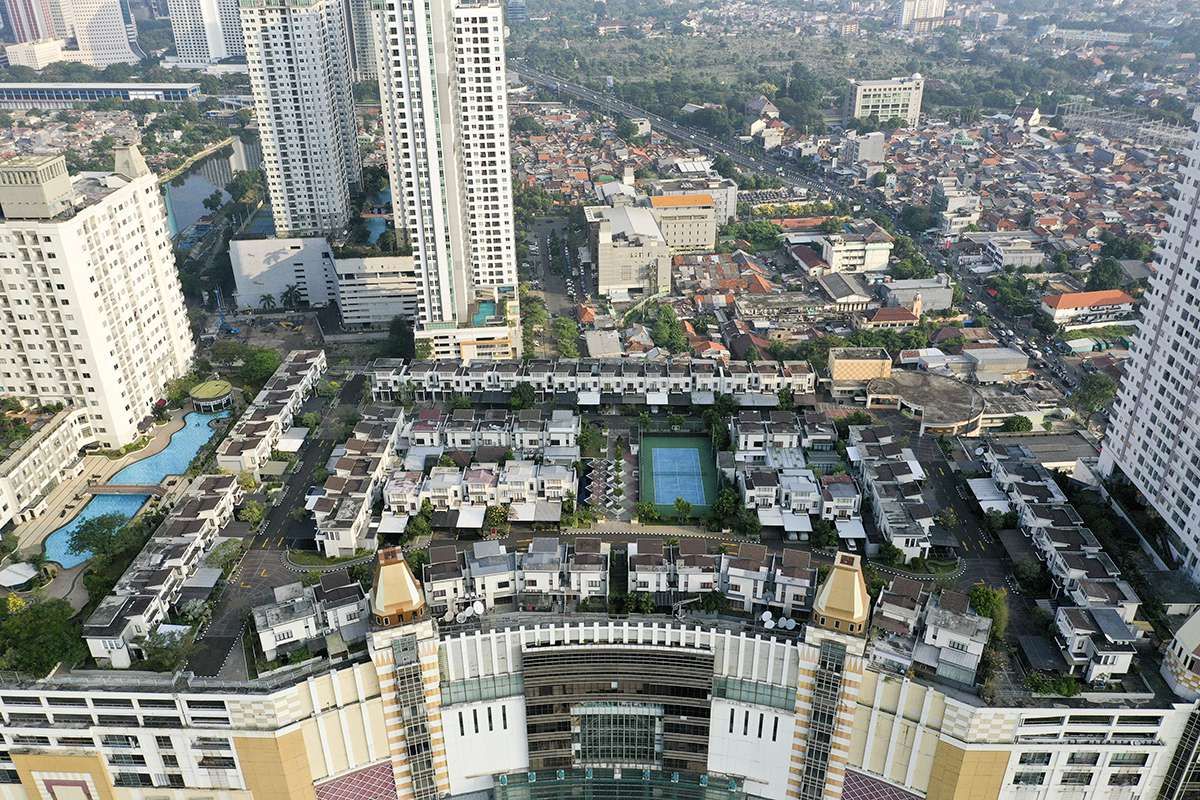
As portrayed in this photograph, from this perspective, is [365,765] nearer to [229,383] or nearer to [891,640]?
[891,640]

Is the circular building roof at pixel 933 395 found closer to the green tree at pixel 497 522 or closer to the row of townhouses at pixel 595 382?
the row of townhouses at pixel 595 382

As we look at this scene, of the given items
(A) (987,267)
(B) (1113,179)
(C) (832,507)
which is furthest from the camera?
(B) (1113,179)

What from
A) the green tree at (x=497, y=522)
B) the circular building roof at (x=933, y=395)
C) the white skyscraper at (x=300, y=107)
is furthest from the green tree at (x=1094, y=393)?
the white skyscraper at (x=300, y=107)

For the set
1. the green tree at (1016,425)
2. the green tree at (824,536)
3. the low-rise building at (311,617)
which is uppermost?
the low-rise building at (311,617)

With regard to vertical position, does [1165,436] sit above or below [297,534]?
above

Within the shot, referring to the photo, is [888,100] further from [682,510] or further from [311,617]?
[311,617]

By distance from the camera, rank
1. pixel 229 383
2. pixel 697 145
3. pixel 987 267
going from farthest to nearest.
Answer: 1. pixel 697 145
2. pixel 987 267
3. pixel 229 383

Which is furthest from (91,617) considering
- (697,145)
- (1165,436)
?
(697,145)
